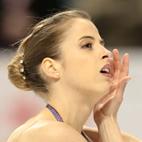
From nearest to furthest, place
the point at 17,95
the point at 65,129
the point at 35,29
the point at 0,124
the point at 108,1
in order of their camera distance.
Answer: the point at 65,129
the point at 35,29
the point at 0,124
the point at 17,95
the point at 108,1

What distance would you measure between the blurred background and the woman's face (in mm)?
1085

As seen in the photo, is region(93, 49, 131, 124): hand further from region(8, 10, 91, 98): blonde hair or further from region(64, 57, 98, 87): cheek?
region(8, 10, 91, 98): blonde hair

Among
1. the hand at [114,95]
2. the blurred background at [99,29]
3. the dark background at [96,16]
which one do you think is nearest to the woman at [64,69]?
the hand at [114,95]

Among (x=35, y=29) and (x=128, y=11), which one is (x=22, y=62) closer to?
(x=35, y=29)

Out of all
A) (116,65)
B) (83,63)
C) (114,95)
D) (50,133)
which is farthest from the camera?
(116,65)

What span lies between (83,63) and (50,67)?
0.20 metres

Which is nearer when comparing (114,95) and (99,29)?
(114,95)

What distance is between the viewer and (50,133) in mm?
1645

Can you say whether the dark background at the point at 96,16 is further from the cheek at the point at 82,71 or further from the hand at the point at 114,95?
the cheek at the point at 82,71

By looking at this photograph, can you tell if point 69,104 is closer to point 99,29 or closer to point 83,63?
point 83,63

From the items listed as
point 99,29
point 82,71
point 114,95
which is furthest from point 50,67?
point 99,29

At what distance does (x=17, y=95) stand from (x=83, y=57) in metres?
1.38

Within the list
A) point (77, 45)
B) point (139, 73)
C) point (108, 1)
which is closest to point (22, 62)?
point (77, 45)

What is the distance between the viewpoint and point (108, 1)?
13.4 feet
